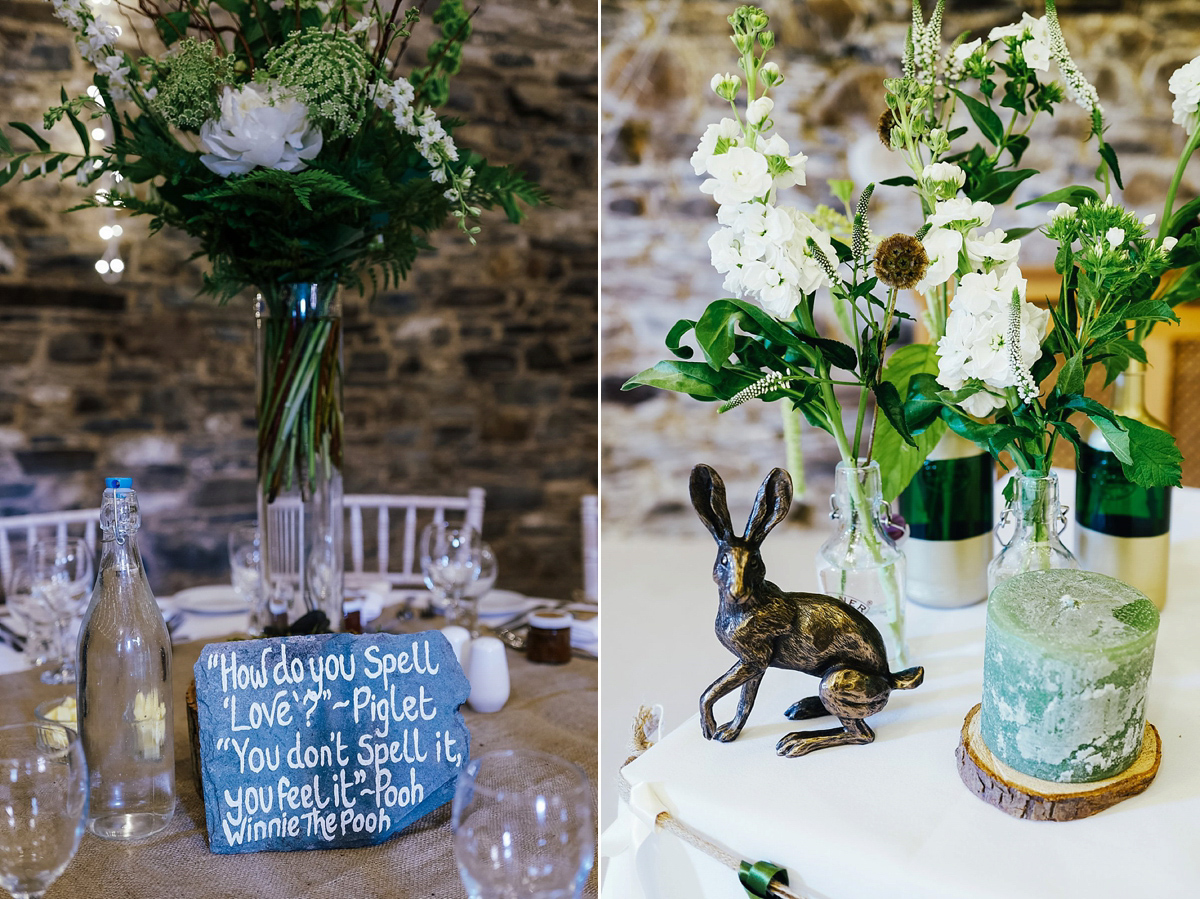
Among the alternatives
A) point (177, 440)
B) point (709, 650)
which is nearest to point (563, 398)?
point (177, 440)

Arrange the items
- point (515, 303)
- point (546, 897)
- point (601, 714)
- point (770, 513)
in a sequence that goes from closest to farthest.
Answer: point (546, 897), point (770, 513), point (601, 714), point (515, 303)

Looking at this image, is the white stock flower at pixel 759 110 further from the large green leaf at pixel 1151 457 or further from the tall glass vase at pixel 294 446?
the tall glass vase at pixel 294 446

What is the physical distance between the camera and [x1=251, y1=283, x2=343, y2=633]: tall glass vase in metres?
1.05

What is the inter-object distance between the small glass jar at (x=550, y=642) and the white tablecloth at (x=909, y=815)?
412 millimetres

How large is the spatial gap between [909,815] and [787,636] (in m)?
0.15

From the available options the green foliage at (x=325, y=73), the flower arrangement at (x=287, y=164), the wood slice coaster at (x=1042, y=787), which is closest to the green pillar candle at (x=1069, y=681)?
the wood slice coaster at (x=1042, y=787)

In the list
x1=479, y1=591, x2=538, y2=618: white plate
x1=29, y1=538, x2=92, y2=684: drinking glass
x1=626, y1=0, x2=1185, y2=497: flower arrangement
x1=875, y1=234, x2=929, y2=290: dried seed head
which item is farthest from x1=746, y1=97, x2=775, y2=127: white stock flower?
x1=29, y1=538, x2=92, y2=684: drinking glass

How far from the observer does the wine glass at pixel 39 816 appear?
0.66 m

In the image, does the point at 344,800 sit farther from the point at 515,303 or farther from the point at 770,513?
the point at 515,303

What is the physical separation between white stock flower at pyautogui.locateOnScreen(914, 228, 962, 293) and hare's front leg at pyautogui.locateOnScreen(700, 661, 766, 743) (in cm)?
35

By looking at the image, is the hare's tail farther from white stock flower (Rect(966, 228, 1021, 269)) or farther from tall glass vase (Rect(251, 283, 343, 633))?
tall glass vase (Rect(251, 283, 343, 633))

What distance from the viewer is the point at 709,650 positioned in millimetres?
1194

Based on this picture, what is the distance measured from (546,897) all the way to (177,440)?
9.29 ft

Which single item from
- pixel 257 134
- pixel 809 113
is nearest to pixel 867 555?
pixel 257 134
